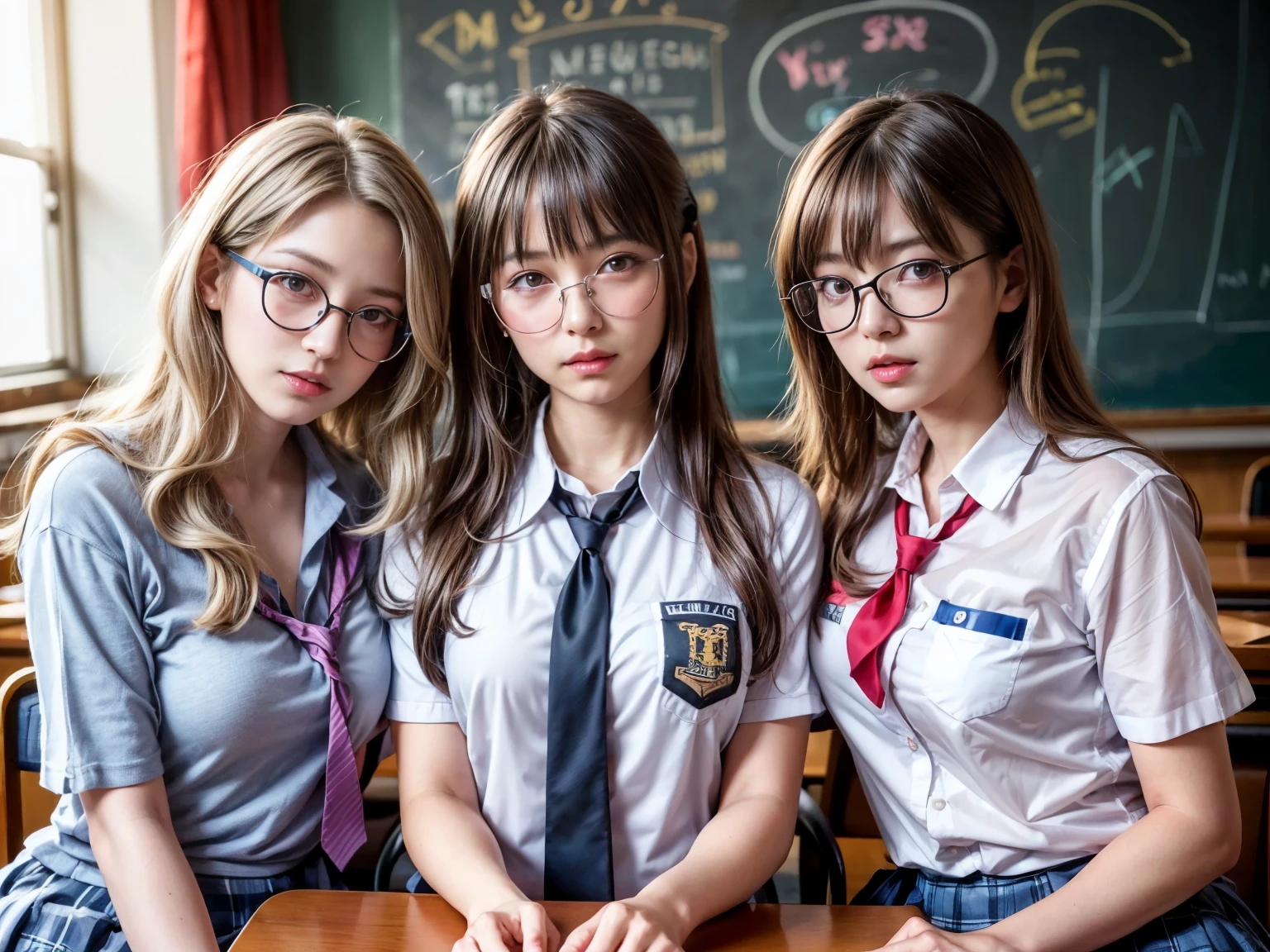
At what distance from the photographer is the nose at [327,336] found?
144cm

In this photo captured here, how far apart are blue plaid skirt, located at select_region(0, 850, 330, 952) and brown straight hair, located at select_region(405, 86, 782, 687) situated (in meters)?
0.37

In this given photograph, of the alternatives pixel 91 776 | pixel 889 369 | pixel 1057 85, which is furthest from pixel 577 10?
pixel 91 776

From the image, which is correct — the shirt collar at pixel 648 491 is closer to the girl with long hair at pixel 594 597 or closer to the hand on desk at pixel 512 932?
the girl with long hair at pixel 594 597

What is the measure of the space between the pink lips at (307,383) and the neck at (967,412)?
2.74 ft

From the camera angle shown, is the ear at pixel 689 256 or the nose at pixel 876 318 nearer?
the nose at pixel 876 318

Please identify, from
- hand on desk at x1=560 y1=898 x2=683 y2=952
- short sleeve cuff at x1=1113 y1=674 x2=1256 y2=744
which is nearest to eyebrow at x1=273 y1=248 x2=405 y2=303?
hand on desk at x1=560 y1=898 x2=683 y2=952

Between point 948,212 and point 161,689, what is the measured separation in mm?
1178

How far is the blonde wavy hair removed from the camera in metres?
1.41

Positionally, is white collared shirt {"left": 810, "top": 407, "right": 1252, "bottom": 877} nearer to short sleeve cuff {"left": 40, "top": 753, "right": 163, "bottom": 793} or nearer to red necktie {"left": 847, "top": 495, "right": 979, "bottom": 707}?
red necktie {"left": 847, "top": 495, "right": 979, "bottom": 707}

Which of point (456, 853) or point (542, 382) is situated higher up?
point (542, 382)

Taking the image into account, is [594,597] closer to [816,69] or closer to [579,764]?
[579,764]

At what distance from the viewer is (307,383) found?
148 centimetres

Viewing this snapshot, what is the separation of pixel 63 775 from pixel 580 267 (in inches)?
35.2

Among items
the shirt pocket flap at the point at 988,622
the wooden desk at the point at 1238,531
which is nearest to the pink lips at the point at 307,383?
the shirt pocket flap at the point at 988,622
